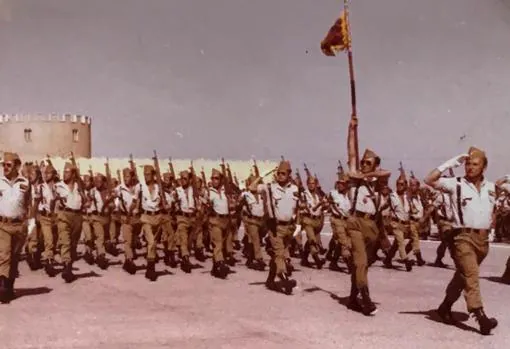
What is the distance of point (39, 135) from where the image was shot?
6712 centimetres

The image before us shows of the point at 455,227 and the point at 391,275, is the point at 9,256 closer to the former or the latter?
the point at 455,227

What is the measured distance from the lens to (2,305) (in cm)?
1046

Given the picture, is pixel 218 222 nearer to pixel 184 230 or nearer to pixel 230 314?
pixel 184 230

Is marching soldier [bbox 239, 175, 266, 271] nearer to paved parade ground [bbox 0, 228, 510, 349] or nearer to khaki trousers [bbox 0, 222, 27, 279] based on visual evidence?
paved parade ground [bbox 0, 228, 510, 349]

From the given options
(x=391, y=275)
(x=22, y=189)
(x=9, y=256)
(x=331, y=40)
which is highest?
(x=331, y=40)

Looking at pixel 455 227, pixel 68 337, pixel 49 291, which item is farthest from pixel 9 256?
pixel 455 227

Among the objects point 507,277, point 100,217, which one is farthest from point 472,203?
point 100,217

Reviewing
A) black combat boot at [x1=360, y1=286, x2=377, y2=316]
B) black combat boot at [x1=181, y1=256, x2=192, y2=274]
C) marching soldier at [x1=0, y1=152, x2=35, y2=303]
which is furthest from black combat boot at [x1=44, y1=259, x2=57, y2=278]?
black combat boot at [x1=360, y1=286, x2=377, y2=316]

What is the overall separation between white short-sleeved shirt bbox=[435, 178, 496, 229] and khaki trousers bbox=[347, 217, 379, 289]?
1.56 metres

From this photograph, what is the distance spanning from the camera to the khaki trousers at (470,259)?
8492 millimetres

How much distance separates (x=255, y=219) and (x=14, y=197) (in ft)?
21.1

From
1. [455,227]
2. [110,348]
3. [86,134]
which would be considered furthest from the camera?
[86,134]

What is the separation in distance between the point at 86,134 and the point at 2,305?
6099 cm

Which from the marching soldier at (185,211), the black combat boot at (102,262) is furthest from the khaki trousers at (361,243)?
the black combat boot at (102,262)
